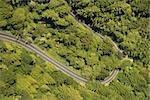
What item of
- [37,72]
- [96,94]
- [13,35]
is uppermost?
[13,35]

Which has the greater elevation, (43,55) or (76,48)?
(76,48)

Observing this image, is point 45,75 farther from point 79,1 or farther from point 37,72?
point 79,1

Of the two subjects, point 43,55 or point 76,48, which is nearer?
A: point 43,55

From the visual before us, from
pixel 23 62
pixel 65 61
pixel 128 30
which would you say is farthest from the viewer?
pixel 128 30

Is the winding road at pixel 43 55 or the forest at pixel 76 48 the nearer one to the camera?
the forest at pixel 76 48

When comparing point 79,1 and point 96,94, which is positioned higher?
point 79,1

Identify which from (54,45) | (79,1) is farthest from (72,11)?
(54,45)

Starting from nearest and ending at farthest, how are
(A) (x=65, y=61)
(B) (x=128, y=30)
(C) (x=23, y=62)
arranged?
(C) (x=23, y=62) < (A) (x=65, y=61) < (B) (x=128, y=30)

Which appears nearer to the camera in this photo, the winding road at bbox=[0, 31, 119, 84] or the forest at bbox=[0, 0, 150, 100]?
the forest at bbox=[0, 0, 150, 100]
